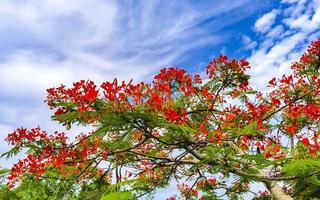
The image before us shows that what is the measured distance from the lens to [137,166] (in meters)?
9.09

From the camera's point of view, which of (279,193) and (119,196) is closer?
(119,196)

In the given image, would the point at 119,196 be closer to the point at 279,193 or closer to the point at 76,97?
the point at 76,97

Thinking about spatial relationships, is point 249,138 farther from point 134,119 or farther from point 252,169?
point 134,119

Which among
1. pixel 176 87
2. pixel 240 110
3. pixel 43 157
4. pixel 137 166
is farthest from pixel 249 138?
pixel 43 157

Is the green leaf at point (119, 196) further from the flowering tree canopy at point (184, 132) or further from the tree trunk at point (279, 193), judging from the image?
the tree trunk at point (279, 193)

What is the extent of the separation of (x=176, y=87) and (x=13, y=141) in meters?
3.28

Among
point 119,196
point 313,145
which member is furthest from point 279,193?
point 119,196

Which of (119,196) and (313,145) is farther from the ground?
(313,145)

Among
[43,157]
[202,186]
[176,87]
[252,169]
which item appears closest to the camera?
[43,157]

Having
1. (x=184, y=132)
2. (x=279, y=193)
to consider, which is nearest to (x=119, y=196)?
(x=184, y=132)

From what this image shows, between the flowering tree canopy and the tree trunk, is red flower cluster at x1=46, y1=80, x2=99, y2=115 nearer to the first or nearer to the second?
the flowering tree canopy

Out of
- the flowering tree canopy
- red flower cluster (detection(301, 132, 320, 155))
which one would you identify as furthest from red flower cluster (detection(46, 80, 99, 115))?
red flower cluster (detection(301, 132, 320, 155))

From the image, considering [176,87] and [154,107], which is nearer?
[154,107]

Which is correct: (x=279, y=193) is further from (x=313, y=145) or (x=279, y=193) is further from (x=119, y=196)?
(x=119, y=196)
